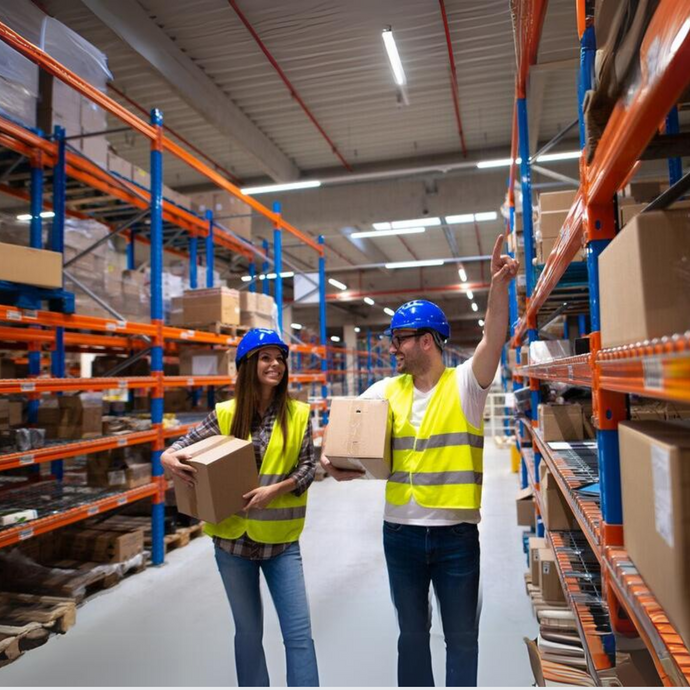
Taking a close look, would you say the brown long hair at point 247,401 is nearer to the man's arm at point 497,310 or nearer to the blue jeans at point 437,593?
the blue jeans at point 437,593

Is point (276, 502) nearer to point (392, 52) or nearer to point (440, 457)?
point (440, 457)

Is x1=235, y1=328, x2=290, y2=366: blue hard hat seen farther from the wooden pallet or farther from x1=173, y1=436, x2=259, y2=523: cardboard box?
the wooden pallet

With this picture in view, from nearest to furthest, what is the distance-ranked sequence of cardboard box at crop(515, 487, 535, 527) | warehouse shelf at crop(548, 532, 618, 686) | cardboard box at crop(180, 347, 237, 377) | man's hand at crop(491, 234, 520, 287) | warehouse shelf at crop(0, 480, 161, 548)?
warehouse shelf at crop(548, 532, 618, 686) < man's hand at crop(491, 234, 520, 287) < warehouse shelf at crop(0, 480, 161, 548) < cardboard box at crop(515, 487, 535, 527) < cardboard box at crop(180, 347, 237, 377)

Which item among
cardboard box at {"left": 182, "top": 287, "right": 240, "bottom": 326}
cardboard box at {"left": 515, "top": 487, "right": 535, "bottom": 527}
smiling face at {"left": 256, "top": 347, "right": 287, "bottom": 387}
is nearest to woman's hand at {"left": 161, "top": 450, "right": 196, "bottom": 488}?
smiling face at {"left": 256, "top": 347, "right": 287, "bottom": 387}

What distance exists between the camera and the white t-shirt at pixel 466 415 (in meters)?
2.33

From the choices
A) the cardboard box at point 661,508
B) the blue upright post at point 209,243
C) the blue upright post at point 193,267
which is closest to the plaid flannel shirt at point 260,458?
the cardboard box at point 661,508

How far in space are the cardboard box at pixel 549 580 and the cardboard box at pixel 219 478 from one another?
2.21 metres

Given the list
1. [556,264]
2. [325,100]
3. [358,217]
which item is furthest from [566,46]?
[556,264]

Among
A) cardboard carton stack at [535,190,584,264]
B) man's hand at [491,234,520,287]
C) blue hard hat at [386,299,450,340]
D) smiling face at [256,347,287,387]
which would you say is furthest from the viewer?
cardboard carton stack at [535,190,584,264]

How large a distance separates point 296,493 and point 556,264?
163 cm

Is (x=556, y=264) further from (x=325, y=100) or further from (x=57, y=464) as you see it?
(x=325, y=100)

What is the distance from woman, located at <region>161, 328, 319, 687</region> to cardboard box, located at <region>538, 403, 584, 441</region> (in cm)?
167

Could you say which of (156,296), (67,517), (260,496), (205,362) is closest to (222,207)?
(205,362)

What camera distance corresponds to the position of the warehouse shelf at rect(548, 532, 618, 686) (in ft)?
6.13
